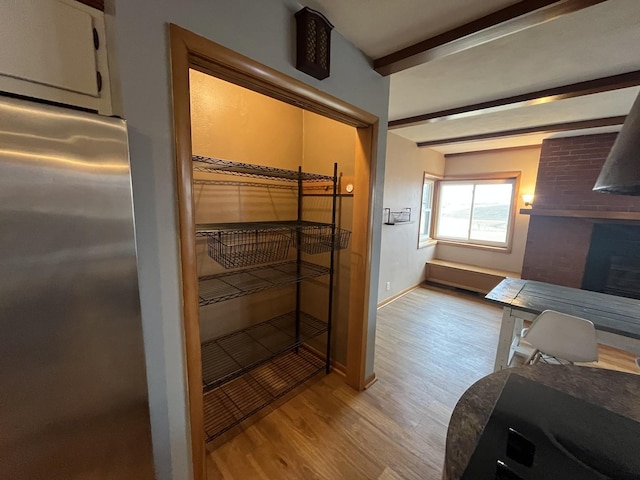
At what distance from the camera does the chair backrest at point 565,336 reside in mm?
1699

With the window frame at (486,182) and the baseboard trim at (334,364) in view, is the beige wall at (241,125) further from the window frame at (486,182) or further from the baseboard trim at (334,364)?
the window frame at (486,182)

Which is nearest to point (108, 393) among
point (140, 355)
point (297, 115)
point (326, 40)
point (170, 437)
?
point (140, 355)

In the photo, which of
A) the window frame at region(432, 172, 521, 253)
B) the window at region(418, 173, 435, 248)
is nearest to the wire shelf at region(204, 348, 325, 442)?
the window at region(418, 173, 435, 248)

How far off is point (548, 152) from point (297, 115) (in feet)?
11.8

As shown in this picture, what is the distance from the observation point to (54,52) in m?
0.65

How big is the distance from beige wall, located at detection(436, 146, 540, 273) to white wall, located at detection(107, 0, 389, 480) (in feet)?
14.3

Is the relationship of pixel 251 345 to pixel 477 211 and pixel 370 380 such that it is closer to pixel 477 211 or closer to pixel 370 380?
pixel 370 380

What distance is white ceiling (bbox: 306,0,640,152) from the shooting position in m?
1.20

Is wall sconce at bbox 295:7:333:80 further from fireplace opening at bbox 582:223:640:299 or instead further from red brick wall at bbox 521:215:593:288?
fireplace opening at bbox 582:223:640:299

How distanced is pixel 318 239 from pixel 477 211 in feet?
12.6

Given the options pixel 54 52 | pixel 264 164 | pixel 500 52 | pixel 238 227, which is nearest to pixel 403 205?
pixel 500 52

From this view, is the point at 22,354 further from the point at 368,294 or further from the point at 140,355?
the point at 368,294

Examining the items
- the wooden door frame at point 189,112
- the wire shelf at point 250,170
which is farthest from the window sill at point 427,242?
the wooden door frame at point 189,112

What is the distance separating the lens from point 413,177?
157 inches
